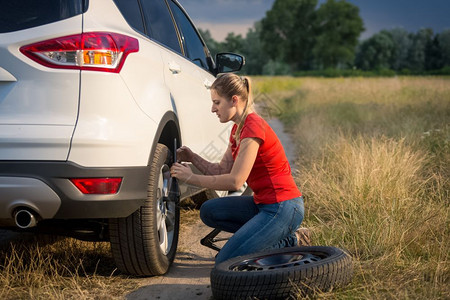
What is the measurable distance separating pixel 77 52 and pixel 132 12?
0.74 m

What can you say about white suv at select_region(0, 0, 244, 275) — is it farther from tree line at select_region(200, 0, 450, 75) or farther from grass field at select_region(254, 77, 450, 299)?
tree line at select_region(200, 0, 450, 75)

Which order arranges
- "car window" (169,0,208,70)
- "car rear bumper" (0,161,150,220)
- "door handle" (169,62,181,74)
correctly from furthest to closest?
1. "car window" (169,0,208,70)
2. "door handle" (169,62,181,74)
3. "car rear bumper" (0,161,150,220)

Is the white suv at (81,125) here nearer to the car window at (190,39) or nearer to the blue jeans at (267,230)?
the blue jeans at (267,230)

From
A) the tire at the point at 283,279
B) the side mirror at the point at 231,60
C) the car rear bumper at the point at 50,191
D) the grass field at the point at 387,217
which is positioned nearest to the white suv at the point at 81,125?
the car rear bumper at the point at 50,191

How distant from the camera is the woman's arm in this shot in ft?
10.4

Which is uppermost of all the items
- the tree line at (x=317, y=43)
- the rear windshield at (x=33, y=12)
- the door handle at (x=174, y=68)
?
the tree line at (x=317, y=43)

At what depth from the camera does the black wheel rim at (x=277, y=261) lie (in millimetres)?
3012

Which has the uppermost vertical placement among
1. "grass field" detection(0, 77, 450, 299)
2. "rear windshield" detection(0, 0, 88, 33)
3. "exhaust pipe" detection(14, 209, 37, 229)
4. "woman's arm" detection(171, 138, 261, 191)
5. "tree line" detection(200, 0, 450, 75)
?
"tree line" detection(200, 0, 450, 75)

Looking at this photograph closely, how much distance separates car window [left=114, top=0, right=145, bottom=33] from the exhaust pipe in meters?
1.21

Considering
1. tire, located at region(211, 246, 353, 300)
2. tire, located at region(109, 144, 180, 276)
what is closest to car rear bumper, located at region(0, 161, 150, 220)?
tire, located at region(109, 144, 180, 276)

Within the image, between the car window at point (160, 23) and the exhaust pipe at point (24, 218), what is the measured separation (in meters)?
1.45

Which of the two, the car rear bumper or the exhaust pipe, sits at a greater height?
the car rear bumper

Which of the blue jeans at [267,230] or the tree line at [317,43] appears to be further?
the tree line at [317,43]

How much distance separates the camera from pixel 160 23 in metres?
4.00
